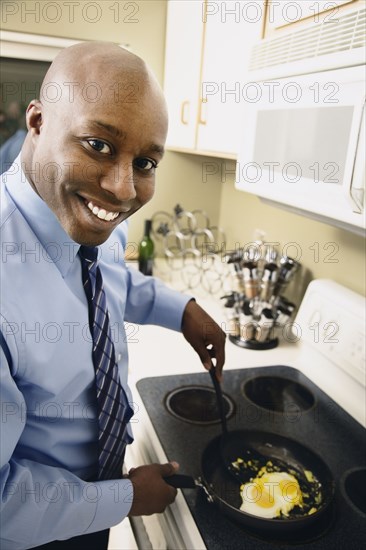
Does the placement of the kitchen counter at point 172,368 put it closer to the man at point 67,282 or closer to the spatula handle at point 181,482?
the spatula handle at point 181,482

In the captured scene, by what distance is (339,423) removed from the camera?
1.16 meters

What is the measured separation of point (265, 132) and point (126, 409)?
780mm

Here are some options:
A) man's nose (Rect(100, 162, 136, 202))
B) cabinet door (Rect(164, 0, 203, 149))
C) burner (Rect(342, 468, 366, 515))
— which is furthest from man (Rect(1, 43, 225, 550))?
cabinet door (Rect(164, 0, 203, 149))

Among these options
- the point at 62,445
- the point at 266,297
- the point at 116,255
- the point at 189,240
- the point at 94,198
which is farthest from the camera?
the point at 189,240

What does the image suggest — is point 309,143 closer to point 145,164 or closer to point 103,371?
point 145,164

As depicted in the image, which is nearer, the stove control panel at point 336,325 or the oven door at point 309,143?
the oven door at point 309,143

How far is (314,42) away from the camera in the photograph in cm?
96

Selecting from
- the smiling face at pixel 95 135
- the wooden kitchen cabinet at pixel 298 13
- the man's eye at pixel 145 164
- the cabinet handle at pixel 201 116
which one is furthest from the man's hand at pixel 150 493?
the cabinet handle at pixel 201 116

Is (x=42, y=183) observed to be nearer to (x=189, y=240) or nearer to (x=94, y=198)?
(x=94, y=198)

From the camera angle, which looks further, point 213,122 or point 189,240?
point 189,240

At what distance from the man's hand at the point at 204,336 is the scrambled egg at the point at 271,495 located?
0.24m

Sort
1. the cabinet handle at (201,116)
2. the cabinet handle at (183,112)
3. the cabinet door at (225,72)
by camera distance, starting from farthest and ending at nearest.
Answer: the cabinet handle at (183,112) < the cabinet handle at (201,116) < the cabinet door at (225,72)

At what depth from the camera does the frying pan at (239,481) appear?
0.79 meters

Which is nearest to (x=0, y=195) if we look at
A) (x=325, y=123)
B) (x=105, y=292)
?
(x=105, y=292)
